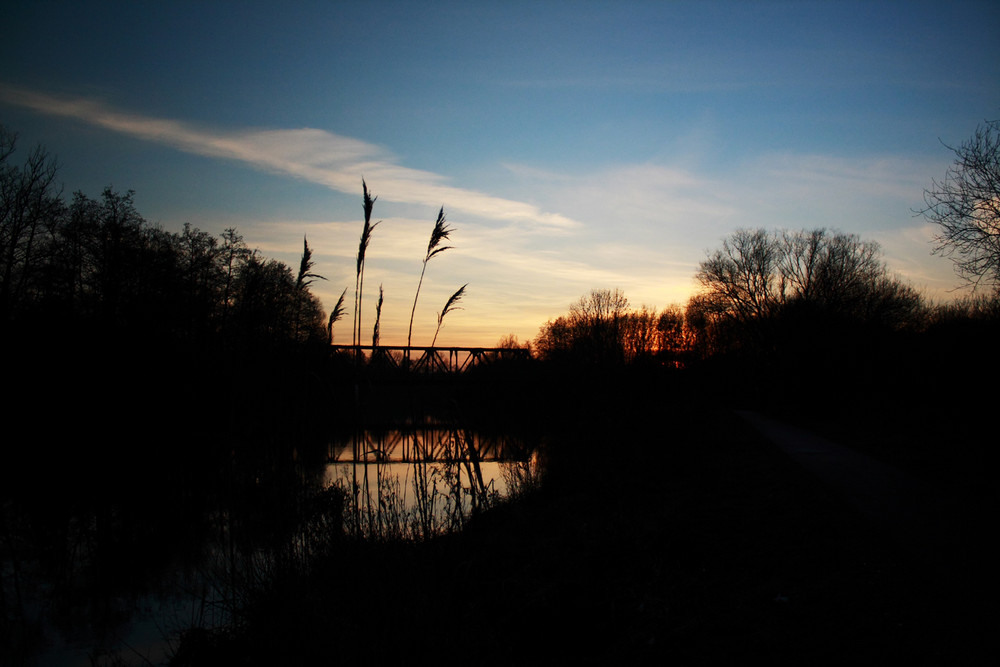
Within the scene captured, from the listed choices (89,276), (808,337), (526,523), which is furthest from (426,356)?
(89,276)

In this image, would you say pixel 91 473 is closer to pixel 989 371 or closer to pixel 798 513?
pixel 798 513

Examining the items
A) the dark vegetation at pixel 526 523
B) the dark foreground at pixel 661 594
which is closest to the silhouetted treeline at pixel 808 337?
the dark vegetation at pixel 526 523

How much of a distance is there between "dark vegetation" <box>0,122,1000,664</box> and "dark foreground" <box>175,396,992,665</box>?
0.9 inches

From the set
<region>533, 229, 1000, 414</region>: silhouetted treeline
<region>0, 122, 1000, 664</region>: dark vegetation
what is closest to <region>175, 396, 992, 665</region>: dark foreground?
<region>0, 122, 1000, 664</region>: dark vegetation

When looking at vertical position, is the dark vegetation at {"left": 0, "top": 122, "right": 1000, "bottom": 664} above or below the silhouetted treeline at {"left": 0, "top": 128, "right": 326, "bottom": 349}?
below

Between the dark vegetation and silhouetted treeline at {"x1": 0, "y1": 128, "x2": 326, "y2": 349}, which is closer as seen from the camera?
the dark vegetation

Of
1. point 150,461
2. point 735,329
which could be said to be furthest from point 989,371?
point 735,329

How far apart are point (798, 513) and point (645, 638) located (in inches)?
121

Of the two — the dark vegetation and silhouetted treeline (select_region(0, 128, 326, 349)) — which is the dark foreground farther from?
silhouetted treeline (select_region(0, 128, 326, 349))

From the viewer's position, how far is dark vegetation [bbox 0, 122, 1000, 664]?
177 inches

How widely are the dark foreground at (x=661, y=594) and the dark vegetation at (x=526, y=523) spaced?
0.07 feet

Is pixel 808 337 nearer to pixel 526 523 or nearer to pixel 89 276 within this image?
pixel 526 523

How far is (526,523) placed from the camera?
333 inches

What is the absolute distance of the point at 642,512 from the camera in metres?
7.80
